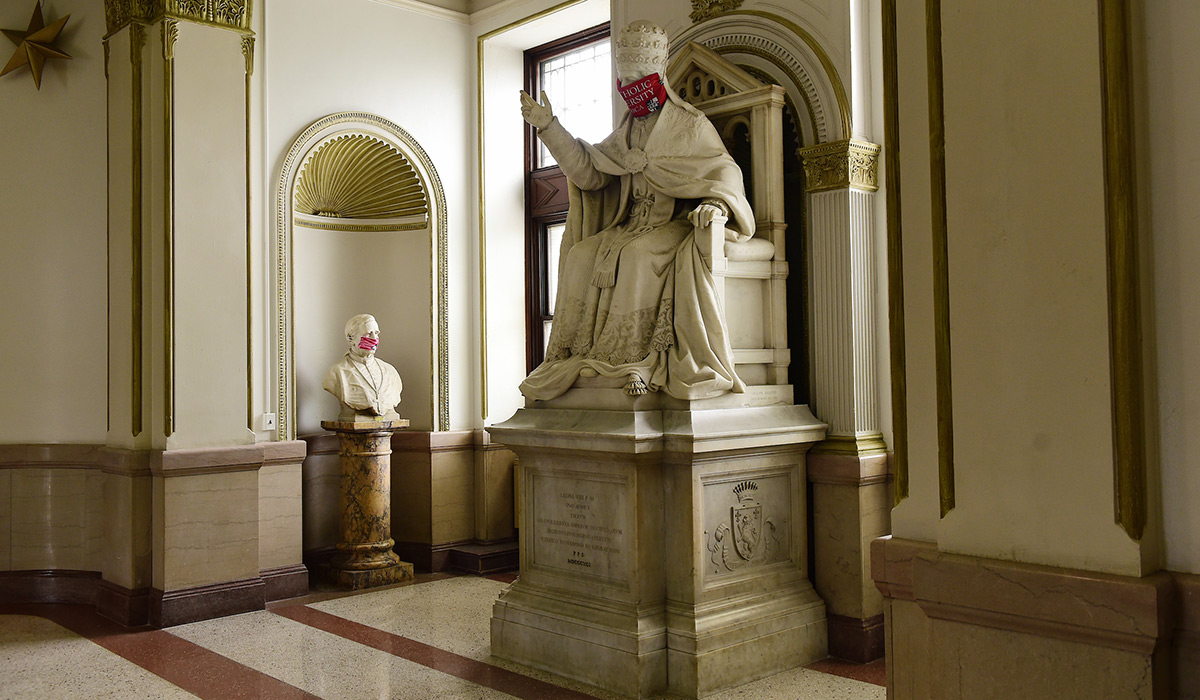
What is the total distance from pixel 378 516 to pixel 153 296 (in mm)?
2090

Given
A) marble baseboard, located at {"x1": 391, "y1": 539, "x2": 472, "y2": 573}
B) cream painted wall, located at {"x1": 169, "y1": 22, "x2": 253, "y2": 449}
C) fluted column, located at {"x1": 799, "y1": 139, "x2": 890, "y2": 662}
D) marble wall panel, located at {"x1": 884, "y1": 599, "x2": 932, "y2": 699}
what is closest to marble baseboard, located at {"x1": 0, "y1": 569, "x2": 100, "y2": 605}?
cream painted wall, located at {"x1": 169, "y1": 22, "x2": 253, "y2": 449}

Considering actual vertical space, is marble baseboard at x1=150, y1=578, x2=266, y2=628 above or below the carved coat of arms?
below

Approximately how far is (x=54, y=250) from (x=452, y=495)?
10.5ft

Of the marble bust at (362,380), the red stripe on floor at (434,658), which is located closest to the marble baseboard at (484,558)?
the marble bust at (362,380)

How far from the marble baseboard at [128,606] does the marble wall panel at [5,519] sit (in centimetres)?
94

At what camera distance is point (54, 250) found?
6.20m

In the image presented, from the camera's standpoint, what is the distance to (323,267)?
746 centimetres

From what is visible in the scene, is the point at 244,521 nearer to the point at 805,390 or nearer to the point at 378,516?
the point at 378,516

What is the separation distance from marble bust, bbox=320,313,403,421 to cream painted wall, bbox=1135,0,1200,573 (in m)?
5.58

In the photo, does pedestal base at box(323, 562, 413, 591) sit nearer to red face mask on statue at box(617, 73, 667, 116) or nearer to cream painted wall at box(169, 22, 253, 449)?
cream painted wall at box(169, 22, 253, 449)

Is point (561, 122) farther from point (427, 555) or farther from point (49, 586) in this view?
point (49, 586)

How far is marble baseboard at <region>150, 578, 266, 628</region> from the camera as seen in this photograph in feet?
18.0

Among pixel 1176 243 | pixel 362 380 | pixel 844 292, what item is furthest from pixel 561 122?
pixel 1176 243

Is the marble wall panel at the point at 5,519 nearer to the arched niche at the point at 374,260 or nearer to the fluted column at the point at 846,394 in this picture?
the arched niche at the point at 374,260
